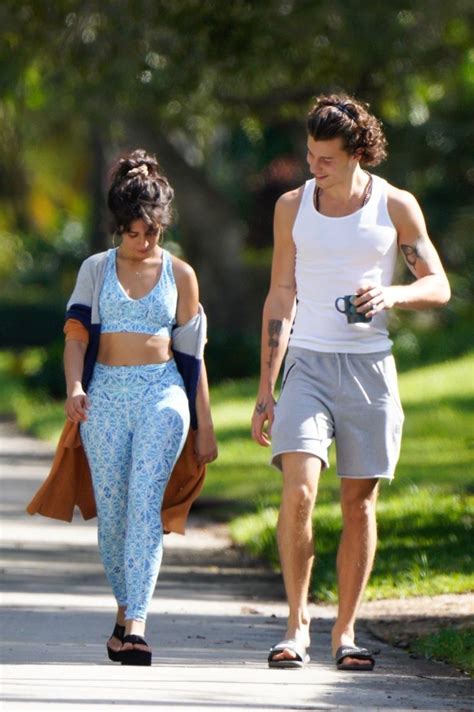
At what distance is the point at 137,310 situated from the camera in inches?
267

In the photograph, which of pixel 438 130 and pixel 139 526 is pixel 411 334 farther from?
pixel 139 526

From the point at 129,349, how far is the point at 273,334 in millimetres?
550

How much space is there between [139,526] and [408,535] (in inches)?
173

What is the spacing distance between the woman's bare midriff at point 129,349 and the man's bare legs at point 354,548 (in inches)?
34.5

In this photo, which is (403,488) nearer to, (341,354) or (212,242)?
(341,354)

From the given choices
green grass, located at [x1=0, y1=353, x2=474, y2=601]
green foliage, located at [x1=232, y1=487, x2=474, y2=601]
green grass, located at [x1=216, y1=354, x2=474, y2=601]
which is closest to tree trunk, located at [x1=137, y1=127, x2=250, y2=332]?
green grass, located at [x1=0, y1=353, x2=474, y2=601]

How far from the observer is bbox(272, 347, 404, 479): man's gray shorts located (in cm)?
653

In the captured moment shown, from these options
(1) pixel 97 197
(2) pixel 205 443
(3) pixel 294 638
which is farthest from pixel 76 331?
(1) pixel 97 197

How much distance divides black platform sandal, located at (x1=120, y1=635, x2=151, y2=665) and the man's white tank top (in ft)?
4.05

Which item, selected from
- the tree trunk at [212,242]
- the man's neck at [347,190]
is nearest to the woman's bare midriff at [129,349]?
the man's neck at [347,190]

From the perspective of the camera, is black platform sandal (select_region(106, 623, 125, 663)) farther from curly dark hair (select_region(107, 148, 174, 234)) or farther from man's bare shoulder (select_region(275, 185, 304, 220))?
man's bare shoulder (select_region(275, 185, 304, 220))

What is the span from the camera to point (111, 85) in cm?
1609

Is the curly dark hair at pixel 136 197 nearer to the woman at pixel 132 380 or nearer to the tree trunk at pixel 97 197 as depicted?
the woman at pixel 132 380

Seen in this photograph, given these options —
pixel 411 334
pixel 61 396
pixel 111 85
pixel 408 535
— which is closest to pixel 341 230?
pixel 408 535
